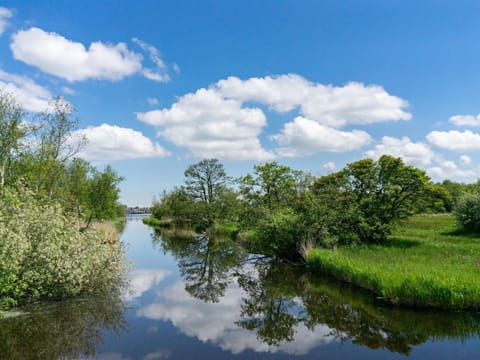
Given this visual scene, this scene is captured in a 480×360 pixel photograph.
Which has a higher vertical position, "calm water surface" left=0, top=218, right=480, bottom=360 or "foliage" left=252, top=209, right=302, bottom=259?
"foliage" left=252, top=209, right=302, bottom=259

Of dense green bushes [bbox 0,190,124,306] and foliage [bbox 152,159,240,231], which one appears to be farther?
foliage [bbox 152,159,240,231]

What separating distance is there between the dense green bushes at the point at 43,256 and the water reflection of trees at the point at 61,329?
67cm

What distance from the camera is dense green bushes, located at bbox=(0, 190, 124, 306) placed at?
1091cm

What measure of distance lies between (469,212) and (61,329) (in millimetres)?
29859

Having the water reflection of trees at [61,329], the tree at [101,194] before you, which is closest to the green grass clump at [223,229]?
the tree at [101,194]

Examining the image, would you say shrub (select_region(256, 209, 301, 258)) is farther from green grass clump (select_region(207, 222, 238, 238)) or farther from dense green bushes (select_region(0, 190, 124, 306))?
green grass clump (select_region(207, 222, 238, 238))

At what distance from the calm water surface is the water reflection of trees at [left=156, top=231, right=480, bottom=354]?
0.03m

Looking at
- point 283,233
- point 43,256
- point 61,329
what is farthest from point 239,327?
point 283,233

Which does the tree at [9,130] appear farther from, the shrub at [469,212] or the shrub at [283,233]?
the shrub at [469,212]

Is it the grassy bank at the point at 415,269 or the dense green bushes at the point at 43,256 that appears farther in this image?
the grassy bank at the point at 415,269

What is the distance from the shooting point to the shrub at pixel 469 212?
27.5 m

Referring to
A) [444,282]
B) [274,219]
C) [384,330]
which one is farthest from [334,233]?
[384,330]

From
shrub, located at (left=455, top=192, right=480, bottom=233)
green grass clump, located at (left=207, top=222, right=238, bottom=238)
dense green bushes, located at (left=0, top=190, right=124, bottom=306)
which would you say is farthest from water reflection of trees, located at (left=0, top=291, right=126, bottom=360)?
green grass clump, located at (left=207, top=222, right=238, bottom=238)

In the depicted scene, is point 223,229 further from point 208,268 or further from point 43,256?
point 43,256
